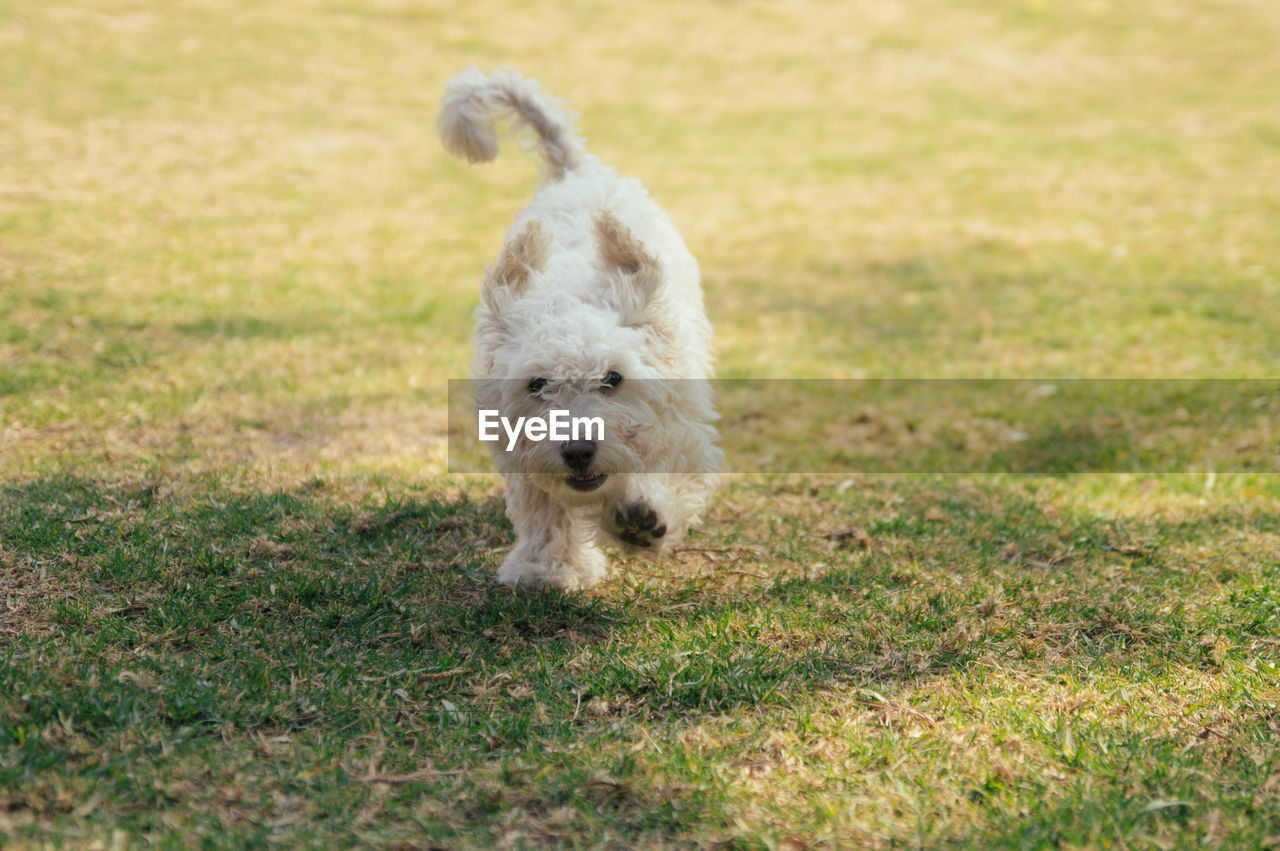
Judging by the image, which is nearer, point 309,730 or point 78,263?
point 309,730

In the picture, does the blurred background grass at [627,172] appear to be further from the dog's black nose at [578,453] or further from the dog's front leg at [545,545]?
the dog's black nose at [578,453]

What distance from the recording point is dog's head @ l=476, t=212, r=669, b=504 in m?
3.71

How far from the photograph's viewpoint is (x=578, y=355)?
3707mm

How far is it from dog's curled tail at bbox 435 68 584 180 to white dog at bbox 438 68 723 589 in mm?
1039

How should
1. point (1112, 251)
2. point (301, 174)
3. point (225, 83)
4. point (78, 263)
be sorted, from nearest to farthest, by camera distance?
point (78, 263) → point (1112, 251) → point (301, 174) → point (225, 83)

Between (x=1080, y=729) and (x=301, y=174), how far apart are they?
515 inches

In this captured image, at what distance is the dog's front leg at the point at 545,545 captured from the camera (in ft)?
13.8

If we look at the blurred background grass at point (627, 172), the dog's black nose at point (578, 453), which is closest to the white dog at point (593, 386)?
the dog's black nose at point (578, 453)

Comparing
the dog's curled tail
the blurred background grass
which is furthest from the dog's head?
the blurred background grass

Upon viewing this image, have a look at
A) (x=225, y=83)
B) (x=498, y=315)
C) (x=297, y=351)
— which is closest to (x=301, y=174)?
(x=225, y=83)

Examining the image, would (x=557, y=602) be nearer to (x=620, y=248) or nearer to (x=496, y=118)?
(x=620, y=248)

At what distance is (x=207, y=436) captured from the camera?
5.98 metres

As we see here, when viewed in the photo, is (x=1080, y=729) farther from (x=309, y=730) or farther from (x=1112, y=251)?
(x=1112, y=251)

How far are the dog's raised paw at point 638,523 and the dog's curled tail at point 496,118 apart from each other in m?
2.52
